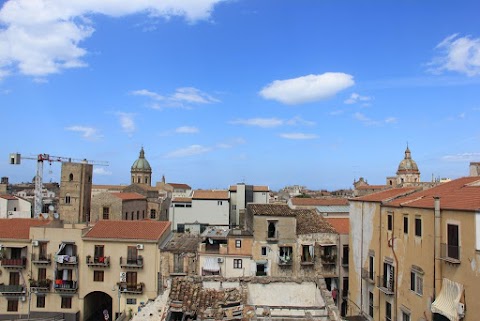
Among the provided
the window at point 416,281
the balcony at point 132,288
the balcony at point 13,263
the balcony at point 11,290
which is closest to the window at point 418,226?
the window at point 416,281

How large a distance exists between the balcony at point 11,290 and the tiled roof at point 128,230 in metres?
7.83

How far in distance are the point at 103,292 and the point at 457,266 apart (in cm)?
3279

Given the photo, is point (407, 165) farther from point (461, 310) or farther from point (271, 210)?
point (461, 310)

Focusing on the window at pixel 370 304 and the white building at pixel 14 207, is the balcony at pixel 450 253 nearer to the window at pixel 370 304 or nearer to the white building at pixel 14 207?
the window at pixel 370 304

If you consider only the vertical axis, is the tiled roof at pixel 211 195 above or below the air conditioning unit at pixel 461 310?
above

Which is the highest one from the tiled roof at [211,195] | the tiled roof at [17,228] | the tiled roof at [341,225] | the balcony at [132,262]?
the tiled roof at [211,195]

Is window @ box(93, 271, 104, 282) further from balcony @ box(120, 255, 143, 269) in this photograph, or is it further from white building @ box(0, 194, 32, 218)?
white building @ box(0, 194, 32, 218)

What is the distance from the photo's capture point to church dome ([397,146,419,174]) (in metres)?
128

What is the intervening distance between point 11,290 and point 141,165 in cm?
9623

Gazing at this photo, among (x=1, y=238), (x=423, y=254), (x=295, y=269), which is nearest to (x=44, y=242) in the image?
(x=1, y=238)

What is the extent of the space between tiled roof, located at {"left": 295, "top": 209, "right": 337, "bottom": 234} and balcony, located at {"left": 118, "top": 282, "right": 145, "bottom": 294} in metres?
15.5

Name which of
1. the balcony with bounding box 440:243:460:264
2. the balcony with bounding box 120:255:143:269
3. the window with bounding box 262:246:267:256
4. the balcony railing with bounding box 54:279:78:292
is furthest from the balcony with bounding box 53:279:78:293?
the balcony with bounding box 440:243:460:264

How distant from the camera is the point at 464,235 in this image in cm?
2008

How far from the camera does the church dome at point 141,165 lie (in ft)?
441
